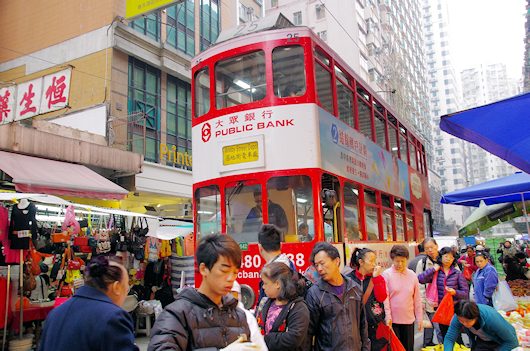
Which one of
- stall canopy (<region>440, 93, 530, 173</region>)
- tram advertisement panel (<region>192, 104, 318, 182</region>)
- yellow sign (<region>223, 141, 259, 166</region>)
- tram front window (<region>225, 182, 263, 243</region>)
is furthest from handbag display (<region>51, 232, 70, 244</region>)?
stall canopy (<region>440, 93, 530, 173</region>)

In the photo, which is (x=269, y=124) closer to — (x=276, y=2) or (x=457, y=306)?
(x=457, y=306)

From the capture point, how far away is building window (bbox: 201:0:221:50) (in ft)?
68.9

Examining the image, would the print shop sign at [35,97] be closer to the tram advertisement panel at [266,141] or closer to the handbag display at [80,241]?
the handbag display at [80,241]

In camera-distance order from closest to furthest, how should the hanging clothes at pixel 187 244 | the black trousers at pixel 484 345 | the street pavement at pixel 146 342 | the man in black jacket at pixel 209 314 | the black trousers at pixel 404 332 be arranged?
the man in black jacket at pixel 209 314, the black trousers at pixel 484 345, the black trousers at pixel 404 332, the street pavement at pixel 146 342, the hanging clothes at pixel 187 244

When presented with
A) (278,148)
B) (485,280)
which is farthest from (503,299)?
(278,148)

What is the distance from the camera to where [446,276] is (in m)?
5.76

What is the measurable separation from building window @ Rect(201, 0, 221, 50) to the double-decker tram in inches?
545

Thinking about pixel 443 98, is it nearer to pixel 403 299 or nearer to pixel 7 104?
pixel 7 104

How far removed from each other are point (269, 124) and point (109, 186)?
→ 242 inches

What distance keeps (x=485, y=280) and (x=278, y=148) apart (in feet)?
12.8

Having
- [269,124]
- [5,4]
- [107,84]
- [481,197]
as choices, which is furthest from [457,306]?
[5,4]

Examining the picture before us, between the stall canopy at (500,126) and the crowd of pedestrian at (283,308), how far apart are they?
4.98 ft

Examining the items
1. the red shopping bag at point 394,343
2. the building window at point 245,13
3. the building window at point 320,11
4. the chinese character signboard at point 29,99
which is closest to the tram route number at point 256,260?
the red shopping bag at point 394,343

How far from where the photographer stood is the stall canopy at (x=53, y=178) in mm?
9305
